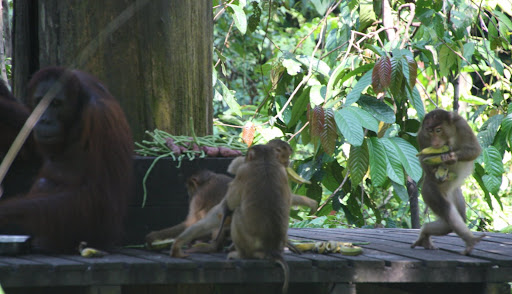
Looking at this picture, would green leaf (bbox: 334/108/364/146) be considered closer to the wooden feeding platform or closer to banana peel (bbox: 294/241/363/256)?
the wooden feeding platform

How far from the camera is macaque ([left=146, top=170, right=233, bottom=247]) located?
10.0 feet

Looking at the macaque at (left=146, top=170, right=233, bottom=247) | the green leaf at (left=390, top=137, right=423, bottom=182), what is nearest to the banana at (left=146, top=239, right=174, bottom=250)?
the macaque at (left=146, top=170, right=233, bottom=247)

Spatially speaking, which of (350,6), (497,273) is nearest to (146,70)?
(497,273)

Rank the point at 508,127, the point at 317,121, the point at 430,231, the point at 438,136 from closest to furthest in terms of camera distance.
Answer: the point at 430,231, the point at 438,136, the point at 317,121, the point at 508,127

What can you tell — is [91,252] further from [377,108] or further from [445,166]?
[377,108]

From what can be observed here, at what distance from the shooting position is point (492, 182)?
4535 millimetres

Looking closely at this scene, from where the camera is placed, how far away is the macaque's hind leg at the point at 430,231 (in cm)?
326

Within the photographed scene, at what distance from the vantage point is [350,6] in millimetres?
5477

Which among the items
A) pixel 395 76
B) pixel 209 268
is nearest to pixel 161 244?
pixel 209 268

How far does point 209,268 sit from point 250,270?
15 centimetres

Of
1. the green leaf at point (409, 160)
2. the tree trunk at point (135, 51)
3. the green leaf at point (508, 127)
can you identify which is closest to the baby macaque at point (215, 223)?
the tree trunk at point (135, 51)

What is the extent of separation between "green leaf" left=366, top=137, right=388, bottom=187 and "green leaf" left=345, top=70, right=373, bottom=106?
1.11 feet

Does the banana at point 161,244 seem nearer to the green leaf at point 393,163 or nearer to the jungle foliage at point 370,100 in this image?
the jungle foliage at point 370,100

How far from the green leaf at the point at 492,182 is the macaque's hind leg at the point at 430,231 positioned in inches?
53.3
